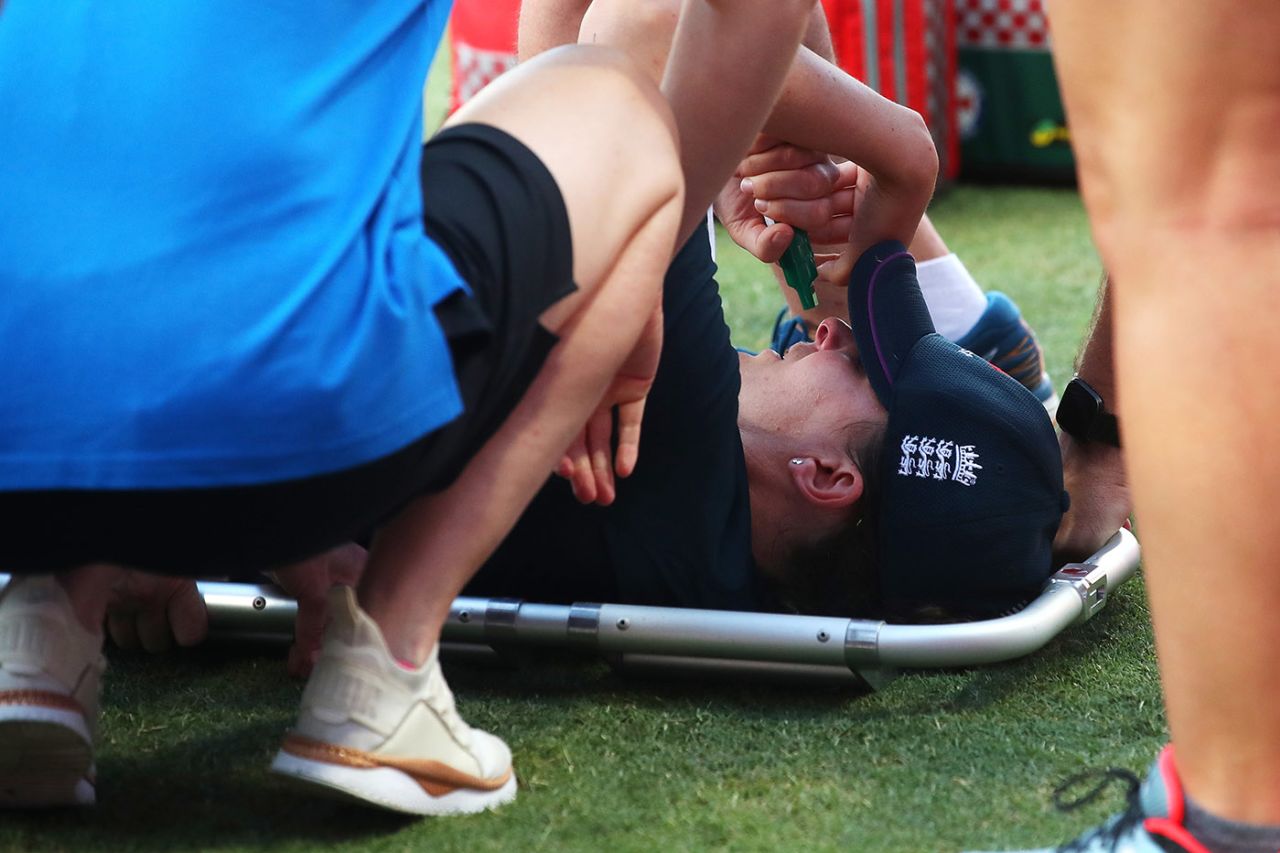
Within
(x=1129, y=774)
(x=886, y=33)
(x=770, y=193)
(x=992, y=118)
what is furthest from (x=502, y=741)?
(x=992, y=118)

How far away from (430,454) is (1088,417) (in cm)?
95

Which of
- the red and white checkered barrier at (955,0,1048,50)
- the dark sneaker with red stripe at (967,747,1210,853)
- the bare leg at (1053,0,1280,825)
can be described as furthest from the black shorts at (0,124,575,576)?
the red and white checkered barrier at (955,0,1048,50)

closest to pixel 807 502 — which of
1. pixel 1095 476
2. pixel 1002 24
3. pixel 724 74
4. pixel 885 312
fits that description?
pixel 885 312

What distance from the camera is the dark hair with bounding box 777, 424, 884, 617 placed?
63.5 inches

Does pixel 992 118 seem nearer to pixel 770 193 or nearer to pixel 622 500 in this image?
pixel 770 193

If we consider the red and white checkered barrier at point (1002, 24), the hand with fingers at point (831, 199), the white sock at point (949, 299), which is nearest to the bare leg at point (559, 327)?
the hand with fingers at point (831, 199)

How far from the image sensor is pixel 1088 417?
178 centimetres

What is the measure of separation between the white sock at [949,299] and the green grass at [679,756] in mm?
626

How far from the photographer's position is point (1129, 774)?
1129mm

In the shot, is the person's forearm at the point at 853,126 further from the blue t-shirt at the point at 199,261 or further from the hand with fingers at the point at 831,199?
the blue t-shirt at the point at 199,261

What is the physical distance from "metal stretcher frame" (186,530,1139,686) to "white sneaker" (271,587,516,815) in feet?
0.97

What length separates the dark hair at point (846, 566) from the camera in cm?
161

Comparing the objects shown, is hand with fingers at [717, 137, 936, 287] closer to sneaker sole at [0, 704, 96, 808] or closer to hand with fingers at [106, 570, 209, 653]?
hand with fingers at [106, 570, 209, 653]

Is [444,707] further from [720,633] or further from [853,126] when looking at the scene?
[853,126]
